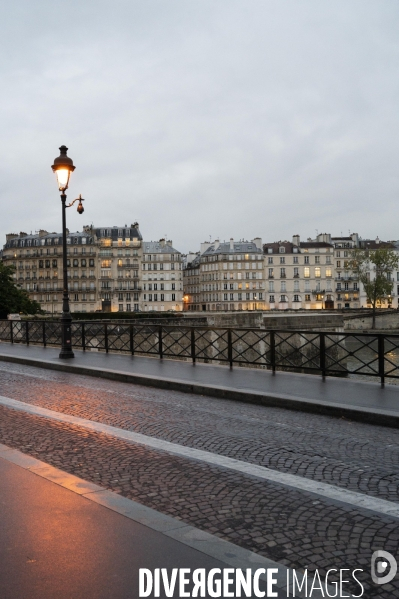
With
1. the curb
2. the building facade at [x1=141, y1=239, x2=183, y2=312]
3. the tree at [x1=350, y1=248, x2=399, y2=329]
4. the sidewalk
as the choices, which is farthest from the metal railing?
the building facade at [x1=141, y1=239, x2=183, y2=312]

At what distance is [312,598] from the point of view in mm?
3273

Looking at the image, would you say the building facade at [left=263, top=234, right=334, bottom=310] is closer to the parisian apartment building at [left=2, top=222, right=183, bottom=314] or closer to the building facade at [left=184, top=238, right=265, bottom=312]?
the building facade at [left=184, top=238, right=265, bottom=312]

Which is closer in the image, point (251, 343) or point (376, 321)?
point (251, 343)

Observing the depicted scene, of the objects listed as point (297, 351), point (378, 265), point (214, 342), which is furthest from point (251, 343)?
point (378, 265)

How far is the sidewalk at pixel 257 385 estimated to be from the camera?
8.98m

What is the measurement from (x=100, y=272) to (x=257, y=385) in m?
104

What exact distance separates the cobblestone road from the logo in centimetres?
5

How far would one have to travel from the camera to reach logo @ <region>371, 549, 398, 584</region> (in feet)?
11.6

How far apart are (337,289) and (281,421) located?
11081 centimetres

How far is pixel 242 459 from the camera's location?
20.6ft

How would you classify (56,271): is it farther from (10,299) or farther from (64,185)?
(64,185)

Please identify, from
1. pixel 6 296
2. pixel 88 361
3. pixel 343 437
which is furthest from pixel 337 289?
pixel 343 437

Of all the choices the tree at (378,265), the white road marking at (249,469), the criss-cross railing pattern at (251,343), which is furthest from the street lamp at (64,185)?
the tree at (378,265)

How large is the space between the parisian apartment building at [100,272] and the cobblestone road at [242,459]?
102721 mm
